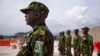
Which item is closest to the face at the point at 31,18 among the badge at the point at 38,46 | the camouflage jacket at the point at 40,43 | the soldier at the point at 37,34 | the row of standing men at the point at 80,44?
the soldier at the point at 37,34

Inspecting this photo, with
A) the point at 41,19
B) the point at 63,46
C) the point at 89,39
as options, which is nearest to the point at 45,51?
the point at 41,19

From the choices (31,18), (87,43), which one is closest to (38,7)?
(31,18)

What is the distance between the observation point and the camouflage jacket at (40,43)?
3217mm

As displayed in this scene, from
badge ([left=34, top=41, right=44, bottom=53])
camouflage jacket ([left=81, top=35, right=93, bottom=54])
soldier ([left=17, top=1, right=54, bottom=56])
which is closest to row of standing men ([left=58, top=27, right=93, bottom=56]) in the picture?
camouflage jacket ([left=81, top=35, right=93, bottom=54])

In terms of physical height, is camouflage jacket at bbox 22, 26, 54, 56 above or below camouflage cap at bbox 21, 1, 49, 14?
below

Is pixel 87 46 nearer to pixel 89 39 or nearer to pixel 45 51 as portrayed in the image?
pixel 89 39

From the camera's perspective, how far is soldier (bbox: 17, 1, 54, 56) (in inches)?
127

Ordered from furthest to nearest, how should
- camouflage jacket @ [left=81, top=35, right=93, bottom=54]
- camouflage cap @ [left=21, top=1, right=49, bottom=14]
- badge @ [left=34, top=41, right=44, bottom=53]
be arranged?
camouflage jacket @ [left=81, top=35, right=93, bottom=54]
camouflage cap @ [left=21, top=1, right=49, bottom=14]
badge @ [left=34, top=41, right=44, bottom=53]

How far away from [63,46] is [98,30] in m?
12.5

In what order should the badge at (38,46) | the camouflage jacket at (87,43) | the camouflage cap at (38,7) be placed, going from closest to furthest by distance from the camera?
the badge at (38,46)
the camouflage cap at (38,7)
the camouflage jacket at (87,43)

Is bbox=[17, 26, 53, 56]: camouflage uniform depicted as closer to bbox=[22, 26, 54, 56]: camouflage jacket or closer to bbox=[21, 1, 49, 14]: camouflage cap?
bbox=[22, 26, 54, 56]: camouflage jacket

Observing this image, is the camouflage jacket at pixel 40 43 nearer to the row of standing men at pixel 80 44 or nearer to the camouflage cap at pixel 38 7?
the camouflage cap at pixel 38 7

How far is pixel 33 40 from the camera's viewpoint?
3275mm

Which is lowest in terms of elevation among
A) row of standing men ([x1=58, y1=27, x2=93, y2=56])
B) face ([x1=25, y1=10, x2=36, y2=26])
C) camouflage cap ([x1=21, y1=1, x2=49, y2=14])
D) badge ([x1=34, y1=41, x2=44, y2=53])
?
row of standing men ([x1=58, y1=27, x2=93, y2=56])
